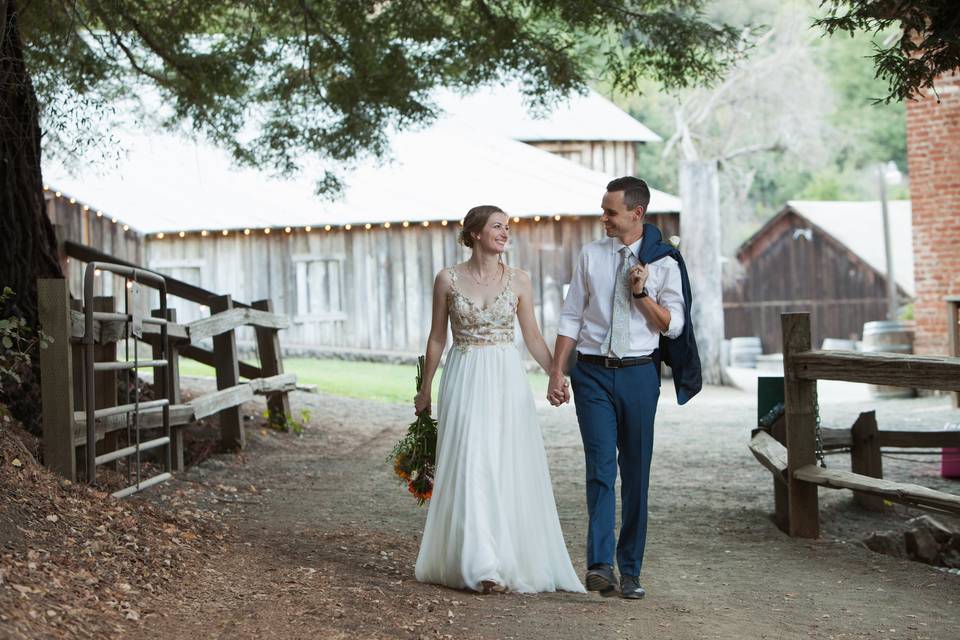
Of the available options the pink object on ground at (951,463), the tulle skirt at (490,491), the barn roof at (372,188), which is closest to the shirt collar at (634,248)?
the tulle skirt at (490,491)

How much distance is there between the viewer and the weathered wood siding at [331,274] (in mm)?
23547

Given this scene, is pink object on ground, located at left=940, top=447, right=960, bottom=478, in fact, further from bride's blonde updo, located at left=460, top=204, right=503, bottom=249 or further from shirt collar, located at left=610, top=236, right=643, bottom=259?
bride's blonde updo, located at left=460, top=204, right=503, bottom=249

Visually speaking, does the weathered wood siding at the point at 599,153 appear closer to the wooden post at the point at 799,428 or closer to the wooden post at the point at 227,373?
the wooden post at the point at 227,373

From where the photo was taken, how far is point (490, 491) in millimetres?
5656

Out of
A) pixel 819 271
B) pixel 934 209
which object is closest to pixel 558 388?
pixel 934 209

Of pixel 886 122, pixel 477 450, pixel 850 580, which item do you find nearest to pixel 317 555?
pixel 477 450

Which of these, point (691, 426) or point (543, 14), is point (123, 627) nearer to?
point (543, 14)

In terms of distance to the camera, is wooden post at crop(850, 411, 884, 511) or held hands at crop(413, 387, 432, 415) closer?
held hands at crop(413, 387, 432, 415)

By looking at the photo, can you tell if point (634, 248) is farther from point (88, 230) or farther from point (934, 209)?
point (88, 230)

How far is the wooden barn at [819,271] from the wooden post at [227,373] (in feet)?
83.3

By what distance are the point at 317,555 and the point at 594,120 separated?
71.6ft

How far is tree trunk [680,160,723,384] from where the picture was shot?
67.9 feet

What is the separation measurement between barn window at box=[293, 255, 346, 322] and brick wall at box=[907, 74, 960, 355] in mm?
11973

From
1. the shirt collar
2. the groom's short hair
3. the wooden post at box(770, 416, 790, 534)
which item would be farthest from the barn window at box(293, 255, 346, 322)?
the groom's short hair
